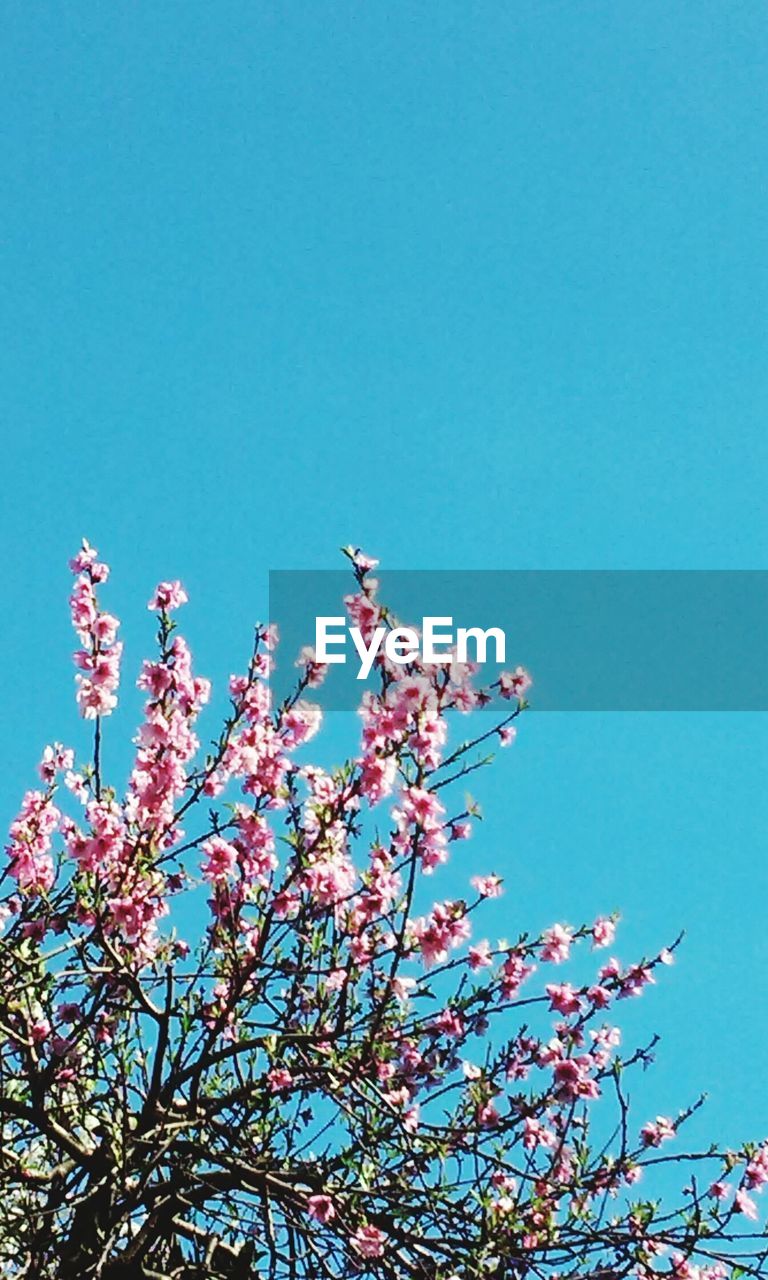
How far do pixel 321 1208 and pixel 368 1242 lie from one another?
23 cm

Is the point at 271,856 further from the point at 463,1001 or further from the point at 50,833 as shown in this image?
the point at 50,833

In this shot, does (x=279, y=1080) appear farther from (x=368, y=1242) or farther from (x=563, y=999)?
(x=563, y=999)

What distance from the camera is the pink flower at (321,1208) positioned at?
529 cm

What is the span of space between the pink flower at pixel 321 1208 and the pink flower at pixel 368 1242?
13 centimetres

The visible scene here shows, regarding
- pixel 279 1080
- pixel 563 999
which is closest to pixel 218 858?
pixel 279 1080

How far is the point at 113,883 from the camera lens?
230 inches

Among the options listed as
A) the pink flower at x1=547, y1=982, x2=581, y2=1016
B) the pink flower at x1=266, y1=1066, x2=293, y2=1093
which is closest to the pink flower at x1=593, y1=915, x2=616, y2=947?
the pink flower at x1=547, y1=982, x2=581, y2=1016

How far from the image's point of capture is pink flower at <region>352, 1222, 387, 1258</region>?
528cm

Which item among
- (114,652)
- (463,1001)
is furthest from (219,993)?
(114,652)

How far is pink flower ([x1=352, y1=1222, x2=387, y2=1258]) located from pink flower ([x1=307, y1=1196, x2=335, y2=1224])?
0.41 ft

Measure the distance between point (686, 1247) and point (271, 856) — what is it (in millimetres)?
2304

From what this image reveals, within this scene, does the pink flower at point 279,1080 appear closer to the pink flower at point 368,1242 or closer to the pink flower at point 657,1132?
the pink flower at point 368,1242

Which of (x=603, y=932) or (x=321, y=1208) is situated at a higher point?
(x=603, y=932)

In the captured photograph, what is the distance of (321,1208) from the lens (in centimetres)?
530
